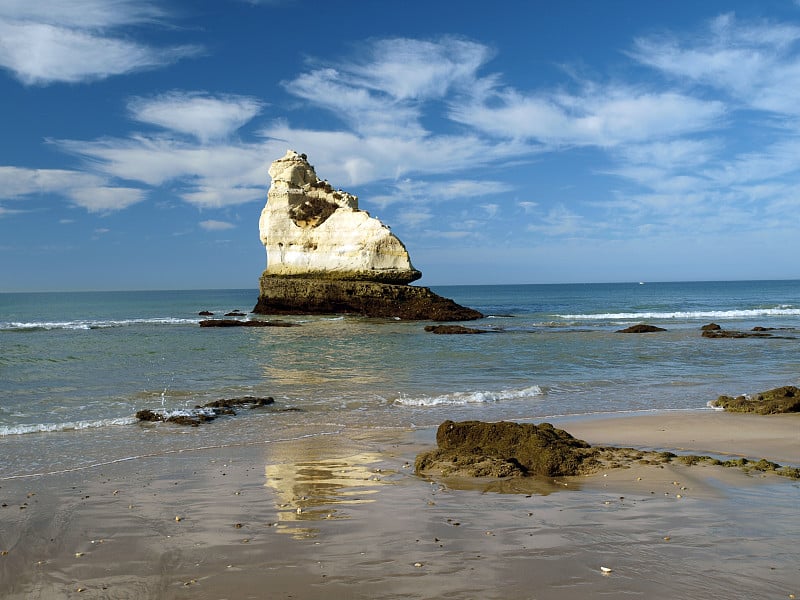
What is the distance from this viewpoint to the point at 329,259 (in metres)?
41.9

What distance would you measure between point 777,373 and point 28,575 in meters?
16.7

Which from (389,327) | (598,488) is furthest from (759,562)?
(389,327)

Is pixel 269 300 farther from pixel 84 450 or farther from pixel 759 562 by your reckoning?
pixel 759 562

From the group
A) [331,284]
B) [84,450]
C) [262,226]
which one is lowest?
[84,450]

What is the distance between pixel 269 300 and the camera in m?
43.8

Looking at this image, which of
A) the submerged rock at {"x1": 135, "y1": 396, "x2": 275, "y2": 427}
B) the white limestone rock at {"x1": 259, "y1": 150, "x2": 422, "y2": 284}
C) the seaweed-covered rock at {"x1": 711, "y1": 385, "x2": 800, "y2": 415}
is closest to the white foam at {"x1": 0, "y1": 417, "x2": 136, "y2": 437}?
the submerged rock at {"x1": 135, "y1": 396, "x2": 275, "y2": 427}

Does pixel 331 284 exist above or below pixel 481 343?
above

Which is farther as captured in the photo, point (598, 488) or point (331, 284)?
point (331, 284)

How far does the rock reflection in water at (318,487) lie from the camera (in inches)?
200

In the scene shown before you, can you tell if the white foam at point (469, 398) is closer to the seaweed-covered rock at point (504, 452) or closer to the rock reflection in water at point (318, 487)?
the seaweed-covered rock at point (504, 452)

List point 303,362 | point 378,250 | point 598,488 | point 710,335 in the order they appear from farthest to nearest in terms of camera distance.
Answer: point 378,250, point 710,335, point 303,362, point 598,488

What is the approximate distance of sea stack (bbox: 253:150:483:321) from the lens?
40.2m

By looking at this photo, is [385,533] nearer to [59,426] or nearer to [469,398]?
[59,426]

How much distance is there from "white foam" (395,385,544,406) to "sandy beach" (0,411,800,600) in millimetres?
4278
